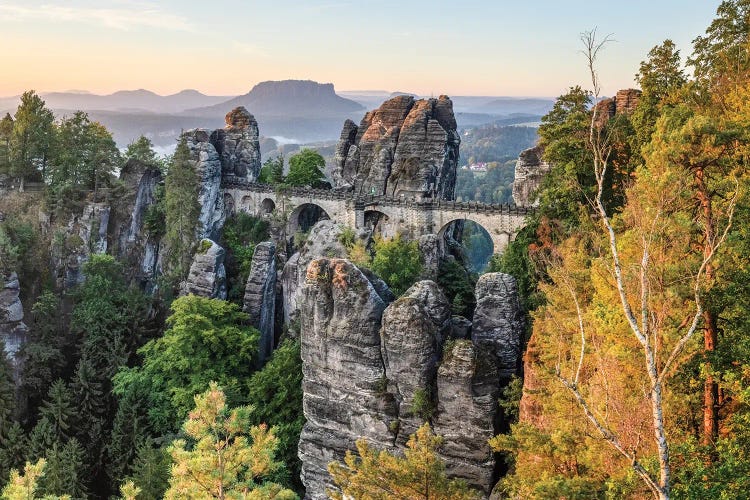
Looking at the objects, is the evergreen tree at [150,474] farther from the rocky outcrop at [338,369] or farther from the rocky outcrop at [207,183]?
the rocky outcrop at [207,183]

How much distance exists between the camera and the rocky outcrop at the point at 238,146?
52.2m

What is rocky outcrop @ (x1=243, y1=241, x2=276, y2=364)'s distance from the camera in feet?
121

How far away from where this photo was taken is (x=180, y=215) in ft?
142

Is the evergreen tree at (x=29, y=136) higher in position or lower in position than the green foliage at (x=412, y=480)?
higher

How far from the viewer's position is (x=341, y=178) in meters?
51.0

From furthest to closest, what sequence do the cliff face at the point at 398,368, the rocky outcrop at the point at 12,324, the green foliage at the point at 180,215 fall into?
the green foliage at the point at 180,215 < the rocky outcrop at the point at 12,324 < the cliff face at the point at 398,368

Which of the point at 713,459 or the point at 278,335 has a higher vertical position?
the point at 713,459

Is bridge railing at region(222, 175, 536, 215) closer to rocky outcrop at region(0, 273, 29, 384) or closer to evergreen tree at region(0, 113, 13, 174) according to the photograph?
evergreen tree at region(0, 113, 13, 174)

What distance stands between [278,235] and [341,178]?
751cm

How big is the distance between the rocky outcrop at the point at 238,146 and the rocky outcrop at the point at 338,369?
2950 cm

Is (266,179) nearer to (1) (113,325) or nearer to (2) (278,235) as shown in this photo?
(2) (278,235)

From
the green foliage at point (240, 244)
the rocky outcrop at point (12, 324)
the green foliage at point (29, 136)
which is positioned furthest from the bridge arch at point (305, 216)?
the rocky outcrop at point (12, 324)

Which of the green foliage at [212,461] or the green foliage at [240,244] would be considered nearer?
the green foliage at [212,461]

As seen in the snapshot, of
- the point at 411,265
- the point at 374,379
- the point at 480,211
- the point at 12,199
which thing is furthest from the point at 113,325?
the point at 480,211
